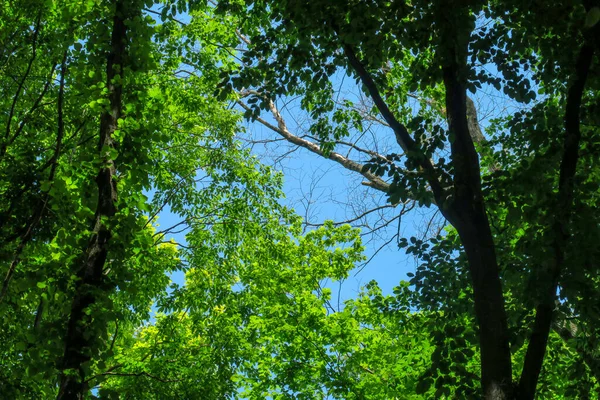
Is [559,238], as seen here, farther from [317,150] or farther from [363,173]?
[317,150]

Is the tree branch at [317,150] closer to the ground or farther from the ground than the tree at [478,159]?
farther from the ground

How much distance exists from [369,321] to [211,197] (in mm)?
4565

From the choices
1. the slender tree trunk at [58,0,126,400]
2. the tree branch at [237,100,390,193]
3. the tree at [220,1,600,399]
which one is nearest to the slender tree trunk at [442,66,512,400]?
the tree at [220,1,600,399]

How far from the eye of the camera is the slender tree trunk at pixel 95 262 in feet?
12.5

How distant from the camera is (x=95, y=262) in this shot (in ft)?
13.6

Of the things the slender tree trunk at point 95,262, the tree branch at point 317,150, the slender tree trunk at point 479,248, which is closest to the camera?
the slender tree trunk at point 95,262

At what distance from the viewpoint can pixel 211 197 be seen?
13938mm

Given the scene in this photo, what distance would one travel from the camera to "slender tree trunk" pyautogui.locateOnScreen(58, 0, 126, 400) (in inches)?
150

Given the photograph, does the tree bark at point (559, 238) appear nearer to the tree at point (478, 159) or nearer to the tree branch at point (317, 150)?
the tree at point (478, 159)

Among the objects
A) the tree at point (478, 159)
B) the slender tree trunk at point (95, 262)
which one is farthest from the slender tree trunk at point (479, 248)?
the slender tree trunk at point (95, 262)

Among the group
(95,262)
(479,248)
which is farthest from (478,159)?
(95,262)

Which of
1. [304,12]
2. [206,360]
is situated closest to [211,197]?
[206,360]

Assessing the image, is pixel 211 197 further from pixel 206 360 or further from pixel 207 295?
pixel 206 360

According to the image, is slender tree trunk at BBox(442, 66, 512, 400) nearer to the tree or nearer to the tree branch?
the tree
